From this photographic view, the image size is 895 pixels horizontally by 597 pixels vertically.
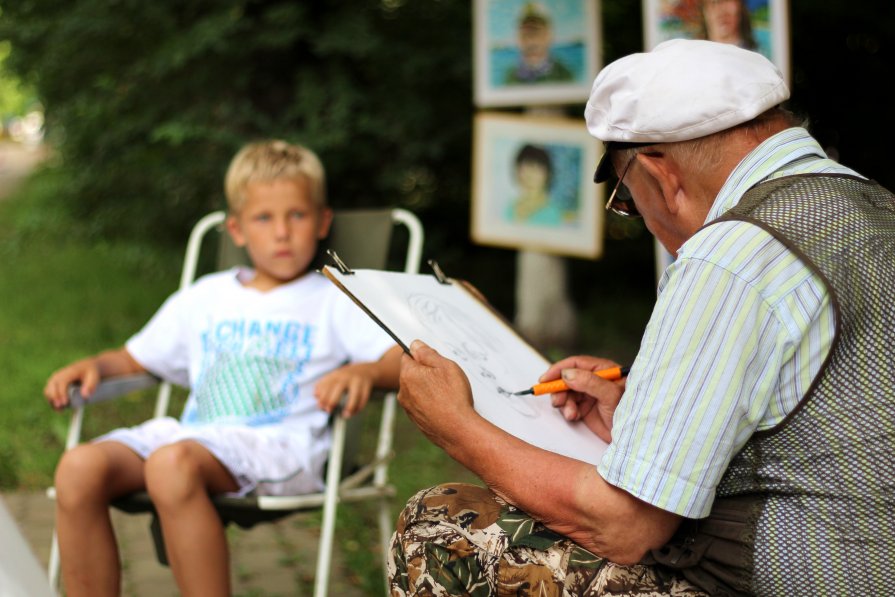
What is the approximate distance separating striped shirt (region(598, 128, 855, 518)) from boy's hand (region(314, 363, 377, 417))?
1227 millimetres

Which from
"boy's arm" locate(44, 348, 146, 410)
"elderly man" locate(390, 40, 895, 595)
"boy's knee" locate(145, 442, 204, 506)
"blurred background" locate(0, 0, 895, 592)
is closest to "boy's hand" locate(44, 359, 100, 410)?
"boy's arm" locate(44, 348, 146, 410)

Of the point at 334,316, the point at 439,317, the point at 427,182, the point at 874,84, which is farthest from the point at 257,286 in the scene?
the point at 874,84

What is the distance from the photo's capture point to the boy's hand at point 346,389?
2.82 m

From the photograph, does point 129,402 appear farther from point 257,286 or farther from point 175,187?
point 257,286

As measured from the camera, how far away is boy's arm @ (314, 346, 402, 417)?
2.83 meters

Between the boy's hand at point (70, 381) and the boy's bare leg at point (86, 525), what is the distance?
0.35m

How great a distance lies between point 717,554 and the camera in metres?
1.78

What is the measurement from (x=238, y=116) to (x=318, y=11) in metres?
0.82

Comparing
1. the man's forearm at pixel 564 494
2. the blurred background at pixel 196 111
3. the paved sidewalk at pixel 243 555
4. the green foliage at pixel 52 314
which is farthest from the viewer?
the blurred background at pixel 196 111

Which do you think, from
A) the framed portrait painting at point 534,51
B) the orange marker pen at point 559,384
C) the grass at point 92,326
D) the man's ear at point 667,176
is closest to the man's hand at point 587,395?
the orange marker pen at point 559,384

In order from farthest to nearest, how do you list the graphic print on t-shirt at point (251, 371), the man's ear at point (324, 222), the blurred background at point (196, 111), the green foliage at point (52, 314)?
the blurred background at point (196, 111) < the green foliage at point (52, 314) < the man's ear at point (324, 222) < the graphic print on t-shirt at point (251, 371)

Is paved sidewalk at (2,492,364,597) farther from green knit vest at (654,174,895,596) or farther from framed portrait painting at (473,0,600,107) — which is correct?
framed portrait painting at (473,0,600,107)

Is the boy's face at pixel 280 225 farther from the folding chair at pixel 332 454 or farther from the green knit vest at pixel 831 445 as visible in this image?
the green knit vest at pixel 831 445

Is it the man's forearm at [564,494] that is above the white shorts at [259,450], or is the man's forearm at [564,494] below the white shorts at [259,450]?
above
